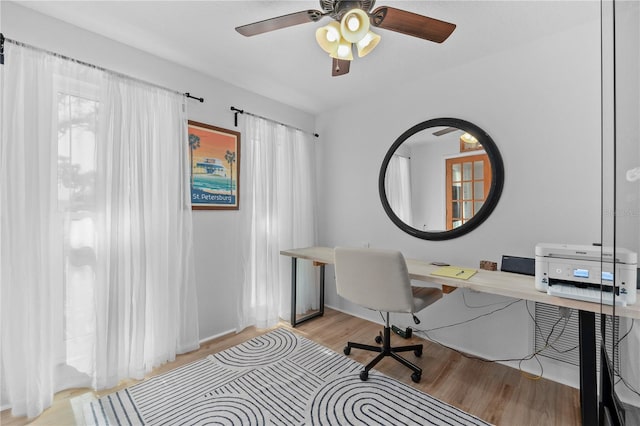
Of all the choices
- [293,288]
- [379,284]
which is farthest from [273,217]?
[379,284]

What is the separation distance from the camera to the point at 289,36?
75.5 inches

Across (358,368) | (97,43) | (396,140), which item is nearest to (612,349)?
(358,368)

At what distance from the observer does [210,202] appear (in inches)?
96.7

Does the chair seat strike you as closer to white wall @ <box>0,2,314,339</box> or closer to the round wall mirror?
the round wall mirror

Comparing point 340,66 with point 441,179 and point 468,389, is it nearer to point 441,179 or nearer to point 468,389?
point 441,179

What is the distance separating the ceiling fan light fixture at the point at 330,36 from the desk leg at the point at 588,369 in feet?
6.43

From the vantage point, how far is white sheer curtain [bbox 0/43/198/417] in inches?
61.1

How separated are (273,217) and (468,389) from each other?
217 cm

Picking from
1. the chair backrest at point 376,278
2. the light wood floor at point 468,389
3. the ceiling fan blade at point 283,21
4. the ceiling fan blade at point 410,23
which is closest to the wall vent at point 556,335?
the light wood floor at point 468,389

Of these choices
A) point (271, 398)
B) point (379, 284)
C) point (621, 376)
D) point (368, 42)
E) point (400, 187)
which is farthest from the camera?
point (400, 187)

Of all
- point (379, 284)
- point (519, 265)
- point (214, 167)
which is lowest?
point (379, 284)

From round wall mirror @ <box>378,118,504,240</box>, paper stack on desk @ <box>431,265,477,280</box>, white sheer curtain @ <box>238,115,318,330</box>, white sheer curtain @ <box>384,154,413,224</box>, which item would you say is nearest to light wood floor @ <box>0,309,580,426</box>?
white sheer curtain @ <box>238,115,318,330</box>

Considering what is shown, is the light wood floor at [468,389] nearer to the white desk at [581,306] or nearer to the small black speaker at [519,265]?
the white desk at [581,306]

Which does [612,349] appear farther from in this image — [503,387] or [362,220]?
[362,220]
